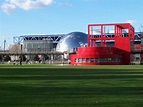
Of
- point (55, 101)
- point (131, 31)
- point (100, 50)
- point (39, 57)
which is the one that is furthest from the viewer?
point (39, 57)

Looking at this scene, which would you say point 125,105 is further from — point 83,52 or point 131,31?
point 131,31

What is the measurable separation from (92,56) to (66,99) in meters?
101

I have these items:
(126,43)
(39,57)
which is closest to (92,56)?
(126,43)

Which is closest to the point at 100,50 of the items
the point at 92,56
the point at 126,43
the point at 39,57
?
the point at 92,56

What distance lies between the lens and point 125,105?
11.9 metres

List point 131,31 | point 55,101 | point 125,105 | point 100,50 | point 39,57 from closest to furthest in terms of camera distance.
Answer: point 125,105
point 55,101
point 100,50
point 131,31
point 39,57

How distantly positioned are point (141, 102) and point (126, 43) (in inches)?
4238

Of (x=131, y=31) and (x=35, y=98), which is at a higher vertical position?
(x=131, y=31)

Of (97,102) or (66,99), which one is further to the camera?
(66,99)

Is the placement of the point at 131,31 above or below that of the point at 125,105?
above

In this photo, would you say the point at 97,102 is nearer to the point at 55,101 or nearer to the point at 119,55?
the point at 55,101

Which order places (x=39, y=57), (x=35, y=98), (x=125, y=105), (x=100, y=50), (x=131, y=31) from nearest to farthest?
(x=125, y=105) < (x=35, y=98) < (x=100, y=50) < (x=131, y=31) < (x=39, y=57)

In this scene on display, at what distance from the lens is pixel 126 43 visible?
11888 cm

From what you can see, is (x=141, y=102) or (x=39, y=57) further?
(x=39, y=57)
